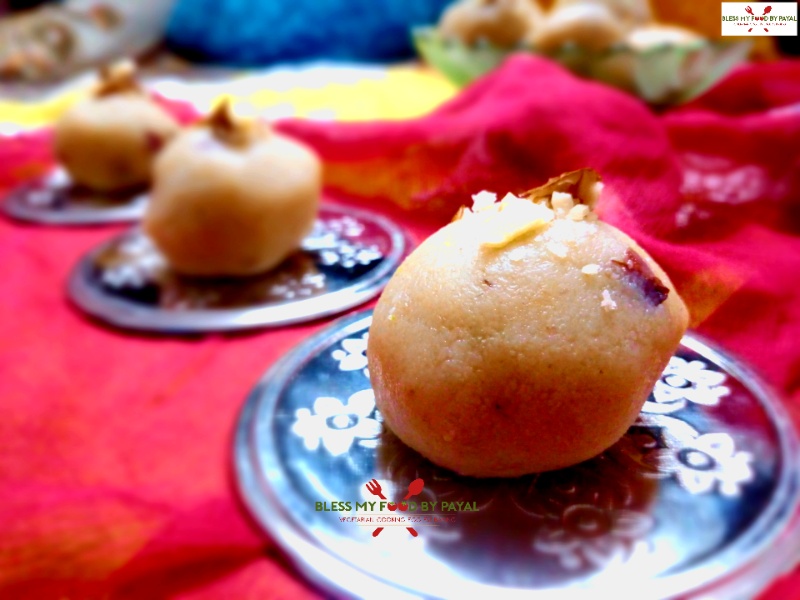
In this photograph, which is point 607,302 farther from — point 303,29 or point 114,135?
point 303,29

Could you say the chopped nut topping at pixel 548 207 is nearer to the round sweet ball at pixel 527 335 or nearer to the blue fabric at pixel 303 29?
the round sweet ball at pixel 527 335

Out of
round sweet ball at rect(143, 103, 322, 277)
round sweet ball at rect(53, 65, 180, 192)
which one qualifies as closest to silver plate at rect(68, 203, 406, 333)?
round sweet ball at rect(143, 103, 322, 277)

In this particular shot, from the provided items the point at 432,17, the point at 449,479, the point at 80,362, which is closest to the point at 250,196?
the point at 80,362

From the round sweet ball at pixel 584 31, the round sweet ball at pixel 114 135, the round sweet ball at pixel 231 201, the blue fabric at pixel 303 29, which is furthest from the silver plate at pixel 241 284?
the blue fabric at pixel 303 29

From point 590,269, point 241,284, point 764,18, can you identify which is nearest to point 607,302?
point 590,269

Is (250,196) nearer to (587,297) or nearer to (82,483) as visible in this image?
(82,483)

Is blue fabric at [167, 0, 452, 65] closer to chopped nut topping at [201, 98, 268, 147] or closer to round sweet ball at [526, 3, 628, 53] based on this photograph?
round sweet ball at [526, 3, 628, 53]
